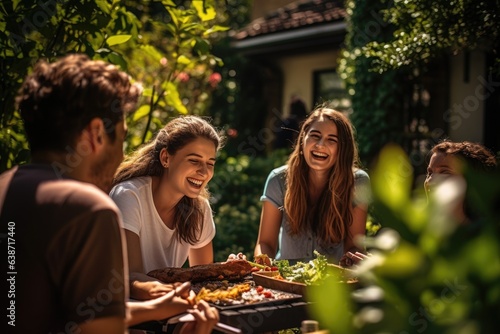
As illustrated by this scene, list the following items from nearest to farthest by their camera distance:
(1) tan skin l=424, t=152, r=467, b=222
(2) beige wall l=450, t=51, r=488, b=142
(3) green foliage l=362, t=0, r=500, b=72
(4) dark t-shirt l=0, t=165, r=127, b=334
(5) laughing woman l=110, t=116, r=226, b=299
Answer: (4) dark t-shirt l=0, t=165, r=127, b=334
(5) laughing woman l=110, t=116, r=226, b=299
(1) tan skin l=424, t=152, r=467, b=222
(3) green foliage l=362, t=0, r=500, b=72
(2) beige wall l=450, t=51, r=488, b=142

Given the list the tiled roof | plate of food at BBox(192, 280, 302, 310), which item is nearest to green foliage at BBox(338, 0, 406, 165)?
the tiled roof

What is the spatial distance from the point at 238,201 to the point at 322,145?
4734 millimetres

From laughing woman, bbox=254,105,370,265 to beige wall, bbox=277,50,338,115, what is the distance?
27.5 ft

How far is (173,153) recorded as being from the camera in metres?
3.60

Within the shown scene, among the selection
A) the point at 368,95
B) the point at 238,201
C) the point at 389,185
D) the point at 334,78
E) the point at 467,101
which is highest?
the point at 334,78

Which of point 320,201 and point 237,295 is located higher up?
point 320,201

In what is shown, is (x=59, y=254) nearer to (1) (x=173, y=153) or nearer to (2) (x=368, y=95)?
(1) (x=173, y=153)

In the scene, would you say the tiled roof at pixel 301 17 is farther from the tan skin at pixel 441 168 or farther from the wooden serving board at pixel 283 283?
the wooden serving board at pixel 283 283

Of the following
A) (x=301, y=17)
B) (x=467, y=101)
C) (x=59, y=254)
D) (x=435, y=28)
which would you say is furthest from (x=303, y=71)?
(x=59, y=254)

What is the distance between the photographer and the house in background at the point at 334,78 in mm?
8992

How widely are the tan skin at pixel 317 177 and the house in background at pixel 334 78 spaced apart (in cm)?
88

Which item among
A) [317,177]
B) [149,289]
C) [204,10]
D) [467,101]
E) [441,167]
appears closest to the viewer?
[149,289]

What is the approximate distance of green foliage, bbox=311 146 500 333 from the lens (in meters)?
1.27

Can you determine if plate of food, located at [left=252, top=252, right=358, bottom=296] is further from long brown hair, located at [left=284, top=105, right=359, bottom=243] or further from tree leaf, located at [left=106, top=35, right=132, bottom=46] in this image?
tree leaf, located at [left=106, top=35, right=132, bottom=46]
